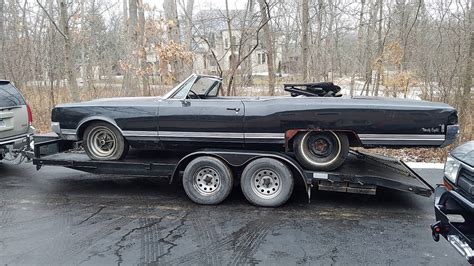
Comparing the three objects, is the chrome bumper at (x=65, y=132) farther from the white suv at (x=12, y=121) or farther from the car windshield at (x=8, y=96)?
the car windshield at (x=8, y=96)

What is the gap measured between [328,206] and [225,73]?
9.46 m

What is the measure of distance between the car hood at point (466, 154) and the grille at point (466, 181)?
0.07 m

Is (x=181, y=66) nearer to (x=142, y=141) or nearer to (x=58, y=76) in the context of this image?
(x=58, y=76)

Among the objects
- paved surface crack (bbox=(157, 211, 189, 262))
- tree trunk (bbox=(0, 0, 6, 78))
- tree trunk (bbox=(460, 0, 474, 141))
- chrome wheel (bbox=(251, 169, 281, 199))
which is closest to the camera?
paved surface crack (bbox=(157, 211, 189, 262))

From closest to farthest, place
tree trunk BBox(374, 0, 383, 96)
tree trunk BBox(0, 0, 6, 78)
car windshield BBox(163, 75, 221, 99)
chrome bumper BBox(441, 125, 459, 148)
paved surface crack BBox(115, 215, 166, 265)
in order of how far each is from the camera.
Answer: paved surface crack BBox(115, 215, 166, 265) → chrome bumper BBox(441, 125, 459, 148) → car windshield BBox(163, 75, 221, 99) → tree trunk BBox(374, 0, 383, 96) → tree trunk BBox(0, 0, 6, 78)

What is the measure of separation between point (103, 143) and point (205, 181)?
1631 mm

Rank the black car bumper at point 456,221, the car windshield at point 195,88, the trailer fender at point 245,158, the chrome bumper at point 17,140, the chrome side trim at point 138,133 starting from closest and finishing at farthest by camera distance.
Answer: the black car bumper at point 456,221, the trailer fender at point 245,158, the chrome side trim at point 138,133, the car windshield at point 195,88, the chrome bumper at point 17,140

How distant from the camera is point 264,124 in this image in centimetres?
497

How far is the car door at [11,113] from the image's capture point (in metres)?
6.44

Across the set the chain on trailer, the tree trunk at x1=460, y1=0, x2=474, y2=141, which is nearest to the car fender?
the chain on trailer

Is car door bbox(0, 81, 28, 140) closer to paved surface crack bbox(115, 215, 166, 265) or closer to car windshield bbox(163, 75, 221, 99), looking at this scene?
car windshield bbox(163, 75, 221, 99)

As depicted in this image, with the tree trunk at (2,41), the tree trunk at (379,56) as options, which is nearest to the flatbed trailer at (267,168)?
the tree trunk at (379,56)

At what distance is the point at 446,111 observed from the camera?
15.2ft

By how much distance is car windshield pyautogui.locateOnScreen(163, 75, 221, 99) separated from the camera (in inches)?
214
